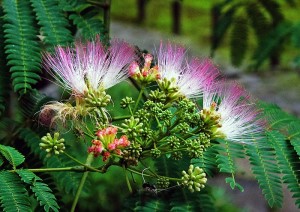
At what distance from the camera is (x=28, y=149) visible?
7.98ft

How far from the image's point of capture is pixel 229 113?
1.88 meters

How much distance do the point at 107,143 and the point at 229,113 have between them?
1.39 ft

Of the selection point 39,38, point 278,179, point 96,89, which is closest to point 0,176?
point 96,89

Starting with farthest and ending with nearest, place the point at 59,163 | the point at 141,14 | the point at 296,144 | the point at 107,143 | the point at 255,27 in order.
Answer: the point at 141,14
the point at 255,27
the point at 59,163
the point at 296,144
the point at 107,143

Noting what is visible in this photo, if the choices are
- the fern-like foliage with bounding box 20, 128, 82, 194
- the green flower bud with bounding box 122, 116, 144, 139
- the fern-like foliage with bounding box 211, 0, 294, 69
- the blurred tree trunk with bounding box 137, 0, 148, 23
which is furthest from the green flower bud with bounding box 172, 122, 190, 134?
the blurred tree trunk with bounding box 137, 0, 148, 23

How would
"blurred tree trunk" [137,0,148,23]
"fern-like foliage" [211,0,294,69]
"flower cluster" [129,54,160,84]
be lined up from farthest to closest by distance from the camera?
"blurred tree trunk" [137,0,148,23], "fern-like foliage" [211,0,294,69], "flower cluster" [129,54,160,84]

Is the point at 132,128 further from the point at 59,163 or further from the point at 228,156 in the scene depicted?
the point at 59,163

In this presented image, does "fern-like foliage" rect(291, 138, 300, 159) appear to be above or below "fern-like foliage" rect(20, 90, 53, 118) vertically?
below

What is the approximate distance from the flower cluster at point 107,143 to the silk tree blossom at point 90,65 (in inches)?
7.5

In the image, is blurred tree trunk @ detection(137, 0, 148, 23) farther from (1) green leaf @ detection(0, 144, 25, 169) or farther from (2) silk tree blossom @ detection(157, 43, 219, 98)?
(1) green leaf @ detection(0, 144, 25, 169)

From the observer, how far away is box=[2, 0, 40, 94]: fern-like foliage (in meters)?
2.03

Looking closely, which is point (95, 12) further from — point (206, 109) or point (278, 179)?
point (278, 179)

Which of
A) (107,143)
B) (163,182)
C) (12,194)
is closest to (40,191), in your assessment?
(12,194)

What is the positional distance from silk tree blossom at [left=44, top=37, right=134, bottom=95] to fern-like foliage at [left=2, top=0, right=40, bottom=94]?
0.12 meters
